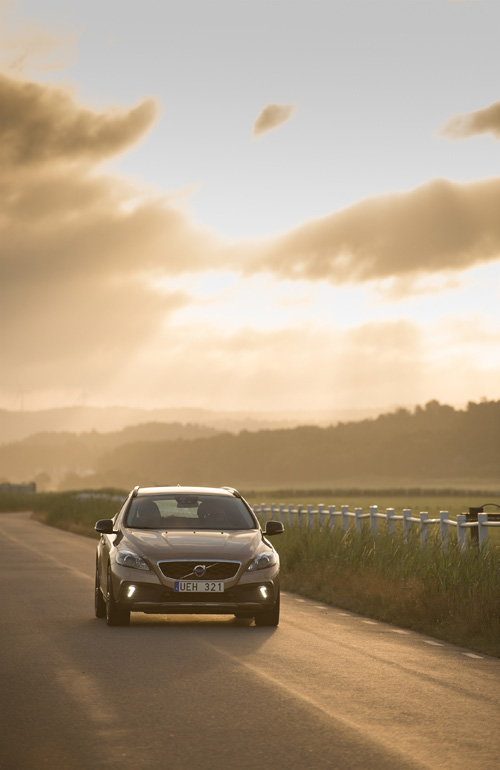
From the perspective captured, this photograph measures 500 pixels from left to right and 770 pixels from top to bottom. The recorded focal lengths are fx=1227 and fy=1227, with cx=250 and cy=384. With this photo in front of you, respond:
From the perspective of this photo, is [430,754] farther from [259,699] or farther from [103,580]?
[103,580]

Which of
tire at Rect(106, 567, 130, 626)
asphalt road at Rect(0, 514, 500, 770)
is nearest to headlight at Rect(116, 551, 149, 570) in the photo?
tire at Rect(106, 567, 130, 626)

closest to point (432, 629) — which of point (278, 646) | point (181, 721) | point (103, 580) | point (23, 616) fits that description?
point (278, 646)

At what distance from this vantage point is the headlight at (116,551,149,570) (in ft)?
44.6

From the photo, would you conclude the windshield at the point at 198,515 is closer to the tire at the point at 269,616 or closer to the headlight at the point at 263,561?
the headlight at the point at 263,561

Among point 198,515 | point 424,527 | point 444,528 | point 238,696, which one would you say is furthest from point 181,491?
point 424,527

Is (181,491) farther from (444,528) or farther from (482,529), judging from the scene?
(444,528)

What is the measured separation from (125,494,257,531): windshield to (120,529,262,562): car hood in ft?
1.23

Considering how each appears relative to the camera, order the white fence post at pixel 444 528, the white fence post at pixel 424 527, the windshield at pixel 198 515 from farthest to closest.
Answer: the white fence post at pixel 424 527
the white fence post at pixel 444 528
the windshield at pixel 198 515

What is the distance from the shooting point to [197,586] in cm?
1347

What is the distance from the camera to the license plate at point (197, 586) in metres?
13.4

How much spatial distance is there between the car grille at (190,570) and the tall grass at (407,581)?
8.36 feet

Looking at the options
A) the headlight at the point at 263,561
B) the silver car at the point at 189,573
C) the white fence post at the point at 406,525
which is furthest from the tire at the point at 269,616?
the white fence post at the point at 406,525

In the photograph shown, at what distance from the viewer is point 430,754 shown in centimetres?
724

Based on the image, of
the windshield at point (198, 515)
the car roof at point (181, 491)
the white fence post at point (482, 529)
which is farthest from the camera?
the white fence post at point (482, 529)
